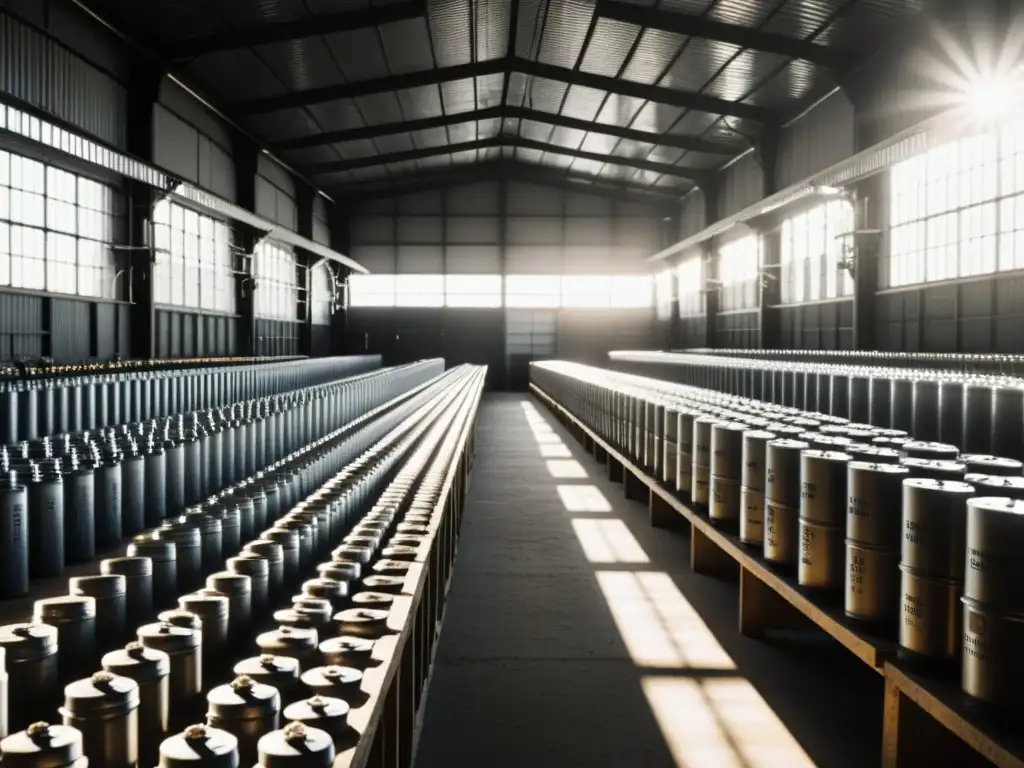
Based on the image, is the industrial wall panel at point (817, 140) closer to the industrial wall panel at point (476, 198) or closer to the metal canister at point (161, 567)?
the industrial wall panel at point (476, 198)

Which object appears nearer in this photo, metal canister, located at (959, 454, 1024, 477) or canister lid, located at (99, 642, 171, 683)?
canister lid, located at (99, 642, 171, 683)

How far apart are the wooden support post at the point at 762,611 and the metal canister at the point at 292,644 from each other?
3.03 metres

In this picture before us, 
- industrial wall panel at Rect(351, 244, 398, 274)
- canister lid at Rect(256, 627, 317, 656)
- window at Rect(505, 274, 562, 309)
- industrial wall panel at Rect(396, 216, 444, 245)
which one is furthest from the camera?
A: window at Rect(505, 274, 562, 309)

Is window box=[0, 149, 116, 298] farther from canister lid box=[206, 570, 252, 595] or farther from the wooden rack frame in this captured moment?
canister lid box=[206, 570, 252, 595]

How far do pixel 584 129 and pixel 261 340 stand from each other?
31.1 feet

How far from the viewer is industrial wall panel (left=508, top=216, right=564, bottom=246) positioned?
28.0 meters

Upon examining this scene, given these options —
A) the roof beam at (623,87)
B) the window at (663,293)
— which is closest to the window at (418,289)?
the window at (663,293)

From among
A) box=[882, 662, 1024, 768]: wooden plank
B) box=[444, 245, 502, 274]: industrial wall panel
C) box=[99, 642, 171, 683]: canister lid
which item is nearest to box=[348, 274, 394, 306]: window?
box=[444, 245, 502, 274]: industrial wall panel

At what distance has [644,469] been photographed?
630 cm

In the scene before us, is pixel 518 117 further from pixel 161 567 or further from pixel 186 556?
pixel 161 567

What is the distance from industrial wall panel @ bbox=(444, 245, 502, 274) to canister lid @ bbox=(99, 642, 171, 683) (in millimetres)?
27110

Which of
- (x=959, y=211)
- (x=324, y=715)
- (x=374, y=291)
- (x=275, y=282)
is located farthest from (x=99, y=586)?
(x=374, y=291)

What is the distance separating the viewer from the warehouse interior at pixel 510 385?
1951 mm

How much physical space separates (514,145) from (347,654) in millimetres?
23881
